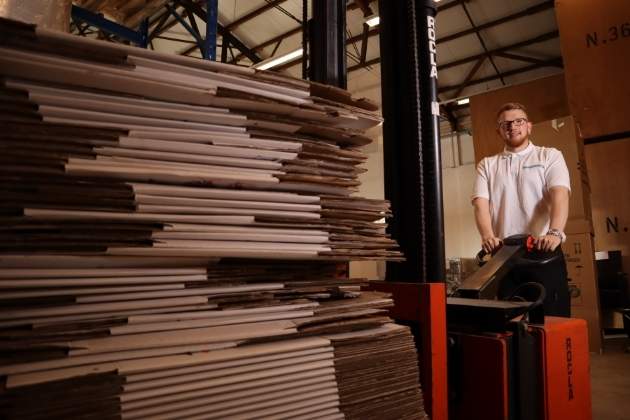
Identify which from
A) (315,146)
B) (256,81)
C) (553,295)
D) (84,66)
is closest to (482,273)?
(553,295)

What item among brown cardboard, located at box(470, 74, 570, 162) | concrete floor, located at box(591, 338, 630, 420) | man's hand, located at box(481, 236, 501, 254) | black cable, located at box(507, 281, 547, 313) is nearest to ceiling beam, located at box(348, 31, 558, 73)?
brown cardboard, located at box(470, 74, 570, 162)

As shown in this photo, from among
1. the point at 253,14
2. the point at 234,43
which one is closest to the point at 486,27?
the point at 253,14

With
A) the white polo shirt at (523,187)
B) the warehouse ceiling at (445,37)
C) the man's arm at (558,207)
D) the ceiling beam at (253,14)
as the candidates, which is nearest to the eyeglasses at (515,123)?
the white polo shirt at (523,187)

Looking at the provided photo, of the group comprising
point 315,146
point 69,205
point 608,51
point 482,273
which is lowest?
point 482,273

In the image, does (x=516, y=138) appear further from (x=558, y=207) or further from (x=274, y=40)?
(x=274, y=40)

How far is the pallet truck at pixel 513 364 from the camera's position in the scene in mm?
1196

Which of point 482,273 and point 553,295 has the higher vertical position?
point 482,273

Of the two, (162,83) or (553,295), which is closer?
(162,83)

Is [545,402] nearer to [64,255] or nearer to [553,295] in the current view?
[553,295]

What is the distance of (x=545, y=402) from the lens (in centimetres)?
129

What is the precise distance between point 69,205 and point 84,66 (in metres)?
0.25

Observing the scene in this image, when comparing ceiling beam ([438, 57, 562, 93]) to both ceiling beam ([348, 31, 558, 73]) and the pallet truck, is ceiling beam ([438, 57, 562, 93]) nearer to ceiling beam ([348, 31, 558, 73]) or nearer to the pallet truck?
ceiling beam ([348, 31, 558, 73])

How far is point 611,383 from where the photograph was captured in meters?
2.74

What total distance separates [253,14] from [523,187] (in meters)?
6.69
